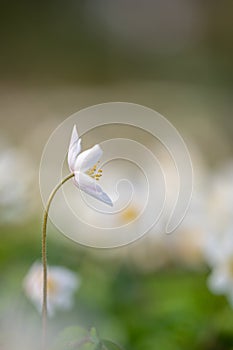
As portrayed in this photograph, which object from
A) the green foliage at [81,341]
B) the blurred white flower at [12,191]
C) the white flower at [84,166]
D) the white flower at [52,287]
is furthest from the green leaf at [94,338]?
the blurred white flower at [12,191]

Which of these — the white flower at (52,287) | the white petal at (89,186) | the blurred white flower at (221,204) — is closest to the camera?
the white petal at (89,186)

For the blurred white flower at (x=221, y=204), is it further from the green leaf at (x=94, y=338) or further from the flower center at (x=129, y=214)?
the green leaf at (x=94, y=338)

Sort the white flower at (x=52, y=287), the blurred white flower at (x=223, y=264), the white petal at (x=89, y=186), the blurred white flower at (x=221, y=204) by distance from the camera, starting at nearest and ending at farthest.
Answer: the white petal at (x=89, y=186), the white flower at (x=52, y=287), the blurred white flower at (x=223, y=264), the blurred white flower at (x=221, y=204)

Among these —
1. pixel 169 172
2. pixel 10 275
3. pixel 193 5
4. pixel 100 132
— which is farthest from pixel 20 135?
pixel 193 5

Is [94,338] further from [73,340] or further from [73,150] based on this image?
[73,150]

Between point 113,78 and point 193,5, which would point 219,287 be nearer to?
point 113,78

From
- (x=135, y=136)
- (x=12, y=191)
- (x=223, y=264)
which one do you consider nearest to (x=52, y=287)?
(x=223, y=264)
